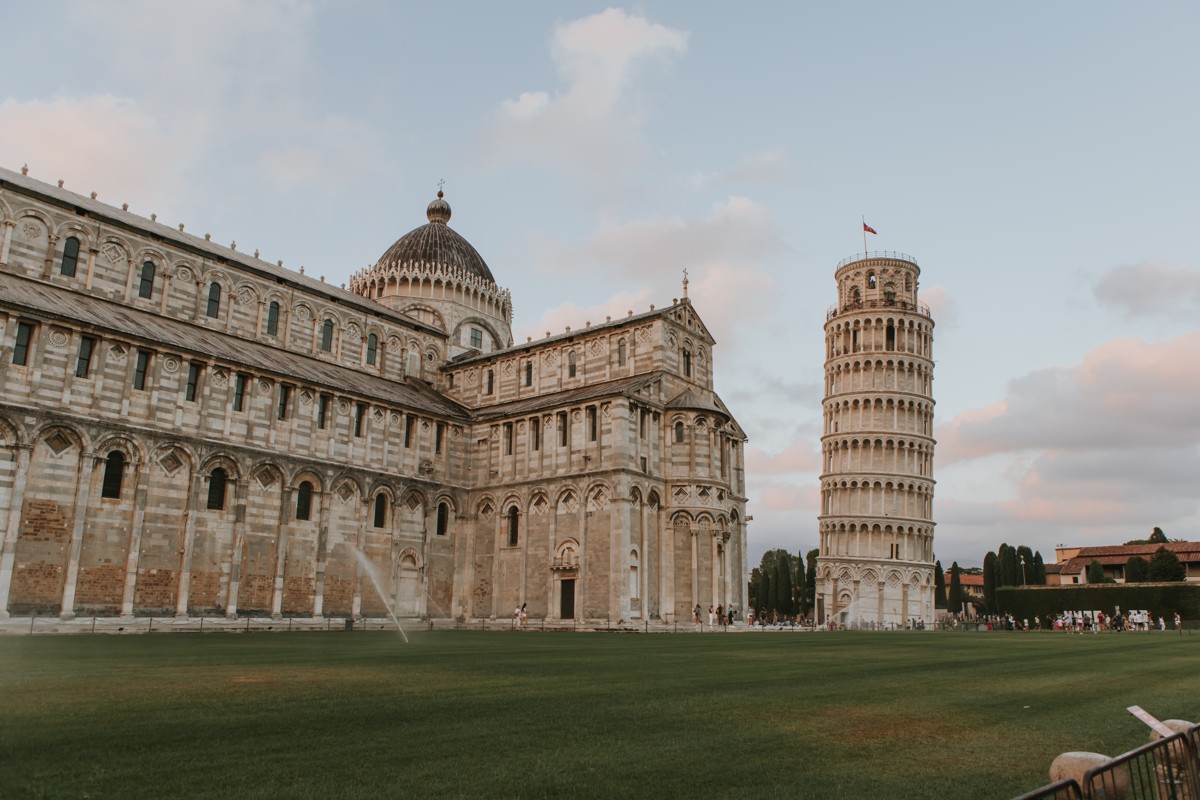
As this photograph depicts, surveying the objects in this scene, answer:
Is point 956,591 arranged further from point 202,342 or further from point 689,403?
point 202,342

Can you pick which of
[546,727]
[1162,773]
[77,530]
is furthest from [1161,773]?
[77,530]

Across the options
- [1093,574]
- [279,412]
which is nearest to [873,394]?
[1093,574]

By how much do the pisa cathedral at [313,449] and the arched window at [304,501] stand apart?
11 cm

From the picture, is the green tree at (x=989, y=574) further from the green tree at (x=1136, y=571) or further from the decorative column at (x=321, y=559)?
the decorative column at (x=321, y=559)

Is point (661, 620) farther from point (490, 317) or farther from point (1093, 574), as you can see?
point (1093, 574)

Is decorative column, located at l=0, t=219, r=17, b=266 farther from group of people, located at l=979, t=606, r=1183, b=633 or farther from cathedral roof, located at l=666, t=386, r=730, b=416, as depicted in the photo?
group of people, located at l=979, t=606, r=1183, b=633

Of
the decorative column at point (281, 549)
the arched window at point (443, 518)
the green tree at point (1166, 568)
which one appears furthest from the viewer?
the green tree at point (1166, 568)

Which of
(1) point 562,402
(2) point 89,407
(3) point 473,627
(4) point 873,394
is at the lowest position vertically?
(3) point 473,627

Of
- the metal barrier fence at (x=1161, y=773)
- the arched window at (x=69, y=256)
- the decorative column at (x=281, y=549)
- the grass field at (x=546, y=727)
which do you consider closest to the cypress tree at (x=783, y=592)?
the decorative column at (x=281, y=549)

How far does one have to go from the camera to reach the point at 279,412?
142 ft

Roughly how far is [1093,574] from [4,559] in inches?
3656

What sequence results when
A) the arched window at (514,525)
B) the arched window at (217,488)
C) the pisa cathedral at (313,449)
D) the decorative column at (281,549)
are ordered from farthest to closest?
the arched window at (514,525)
the decorative column at (281,549)
the arched window at (217,488)
the pisa cathedral at (313,449)

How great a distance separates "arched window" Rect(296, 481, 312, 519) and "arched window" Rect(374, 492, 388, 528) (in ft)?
13.7

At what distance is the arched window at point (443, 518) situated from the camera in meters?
51.0
